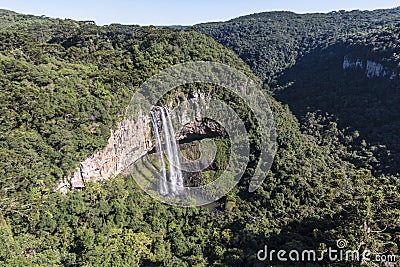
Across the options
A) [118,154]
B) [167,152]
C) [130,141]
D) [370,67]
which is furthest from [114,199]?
[370,67]

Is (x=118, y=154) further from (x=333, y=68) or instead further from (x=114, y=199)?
(x=333, y=68)

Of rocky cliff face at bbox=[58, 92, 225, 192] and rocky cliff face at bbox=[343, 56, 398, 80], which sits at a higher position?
rocky cliff face at bbox=[343, 56, 398, 80]

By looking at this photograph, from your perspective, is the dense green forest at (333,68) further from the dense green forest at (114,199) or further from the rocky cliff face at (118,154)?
the rocky cliff face at (118,154)

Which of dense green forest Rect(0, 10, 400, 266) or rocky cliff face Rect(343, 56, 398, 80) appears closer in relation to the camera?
dense green forest Rect(0, 10, 400, 266)

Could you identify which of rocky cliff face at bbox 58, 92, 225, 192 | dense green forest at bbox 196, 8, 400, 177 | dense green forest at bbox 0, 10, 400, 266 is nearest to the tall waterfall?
rocky cliff face at bbox 58, 92, 225, 192

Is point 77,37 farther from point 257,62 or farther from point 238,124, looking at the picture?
point 257,62

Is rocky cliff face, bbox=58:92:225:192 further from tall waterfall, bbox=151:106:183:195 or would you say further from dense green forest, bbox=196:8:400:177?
dense green forest, bbox=196:8:400:177
